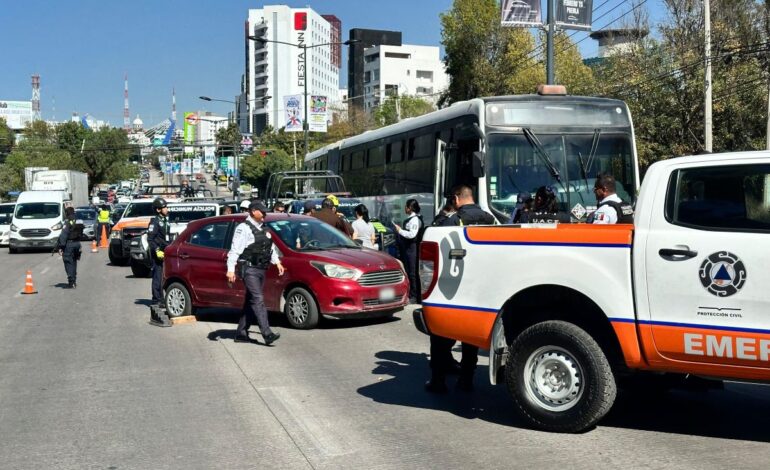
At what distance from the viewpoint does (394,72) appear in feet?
445

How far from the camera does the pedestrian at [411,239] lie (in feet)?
49.9

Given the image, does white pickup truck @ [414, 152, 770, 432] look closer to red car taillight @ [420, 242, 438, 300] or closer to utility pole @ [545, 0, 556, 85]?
red car taillight @ [420, 242, 438, 300]

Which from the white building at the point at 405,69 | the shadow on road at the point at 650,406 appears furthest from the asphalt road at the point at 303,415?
the white building at the point at 405,69

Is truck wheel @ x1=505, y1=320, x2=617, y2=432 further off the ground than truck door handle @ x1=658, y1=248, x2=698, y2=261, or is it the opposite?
truck door handle @ x1=658, y1=248, x2=698, y2=261

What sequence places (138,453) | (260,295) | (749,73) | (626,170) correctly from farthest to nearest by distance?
(749,73)
(626,170)
(260,295)
(138,453)

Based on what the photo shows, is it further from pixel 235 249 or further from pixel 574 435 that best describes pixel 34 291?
pixel 574 435

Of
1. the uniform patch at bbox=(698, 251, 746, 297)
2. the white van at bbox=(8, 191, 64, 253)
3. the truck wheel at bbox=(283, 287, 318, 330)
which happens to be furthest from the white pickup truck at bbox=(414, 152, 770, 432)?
the white van at bbox=(8, 191, 64, 253)

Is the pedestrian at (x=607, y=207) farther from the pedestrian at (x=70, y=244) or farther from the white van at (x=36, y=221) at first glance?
the white van at (x=36, y=221)

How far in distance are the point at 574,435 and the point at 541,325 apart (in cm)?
84

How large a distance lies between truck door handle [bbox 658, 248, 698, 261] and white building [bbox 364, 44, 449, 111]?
128268 mm

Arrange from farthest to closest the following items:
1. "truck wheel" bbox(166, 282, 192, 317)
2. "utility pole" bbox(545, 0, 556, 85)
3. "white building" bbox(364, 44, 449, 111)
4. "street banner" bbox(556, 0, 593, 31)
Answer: "white building" bbox(364, 44, 449, 111)
"street banner" bbox(556, 0, 593, 31)
"utility pole" bbox(545, 0, 556, 85)
"truck wheel" bbox(166, 282, 192, 317)

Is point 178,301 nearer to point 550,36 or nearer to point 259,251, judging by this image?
point 259,251

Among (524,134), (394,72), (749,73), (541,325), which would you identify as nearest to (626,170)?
(524,134)

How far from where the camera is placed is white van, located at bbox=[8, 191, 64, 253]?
33438 millimetres
